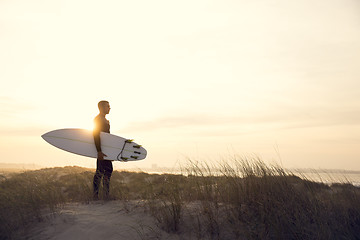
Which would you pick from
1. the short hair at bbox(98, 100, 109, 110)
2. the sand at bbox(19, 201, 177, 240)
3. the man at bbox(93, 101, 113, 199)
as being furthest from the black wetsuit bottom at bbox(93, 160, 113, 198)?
the short hair at bbox(98, 100, 109, 110)

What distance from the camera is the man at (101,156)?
6258 millimetres

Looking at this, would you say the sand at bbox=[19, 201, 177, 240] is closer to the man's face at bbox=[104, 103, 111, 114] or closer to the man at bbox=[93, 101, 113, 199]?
the man at bbox=[93, 101, 113, 199]

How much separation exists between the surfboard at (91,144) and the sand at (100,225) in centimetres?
235

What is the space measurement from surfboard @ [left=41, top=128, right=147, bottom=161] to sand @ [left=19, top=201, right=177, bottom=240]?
2.35 meters

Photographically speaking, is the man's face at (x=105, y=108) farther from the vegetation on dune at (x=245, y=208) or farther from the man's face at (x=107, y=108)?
the vegetation on dune at (x=245, y=208)

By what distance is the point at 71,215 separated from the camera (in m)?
4.92

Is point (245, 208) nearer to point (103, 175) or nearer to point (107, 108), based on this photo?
point (103, 175)

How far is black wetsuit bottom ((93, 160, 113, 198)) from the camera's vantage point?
6.17m

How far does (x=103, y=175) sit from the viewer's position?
19.9 feet

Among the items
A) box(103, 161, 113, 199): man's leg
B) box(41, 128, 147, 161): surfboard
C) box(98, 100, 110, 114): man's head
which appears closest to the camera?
box(103, 161, 113, 199): man's leg

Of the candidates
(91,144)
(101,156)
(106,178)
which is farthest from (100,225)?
(91,144)

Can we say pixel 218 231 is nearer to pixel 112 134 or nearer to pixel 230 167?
pixel 230 167

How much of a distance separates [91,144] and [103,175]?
1818 mm

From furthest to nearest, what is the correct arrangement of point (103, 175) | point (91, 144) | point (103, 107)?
point (91, 144) < point (103, 107) < point (103, 175)
